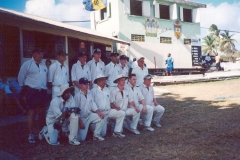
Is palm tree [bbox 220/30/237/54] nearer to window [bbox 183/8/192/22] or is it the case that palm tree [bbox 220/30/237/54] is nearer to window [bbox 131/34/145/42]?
window [bbox 183/8/192/22]

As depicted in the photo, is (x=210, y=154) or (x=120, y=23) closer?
(x=210, y=154)

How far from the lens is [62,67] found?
5.46m

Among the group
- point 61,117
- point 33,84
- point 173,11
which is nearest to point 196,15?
point 173,11

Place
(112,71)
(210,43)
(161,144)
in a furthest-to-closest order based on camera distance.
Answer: (210,43) → (112,71) → (161,144)

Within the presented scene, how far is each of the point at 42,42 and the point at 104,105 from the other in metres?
5.12

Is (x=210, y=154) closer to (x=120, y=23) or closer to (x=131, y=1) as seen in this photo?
(x=120, y=23)

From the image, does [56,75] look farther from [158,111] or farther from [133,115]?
[158,111]

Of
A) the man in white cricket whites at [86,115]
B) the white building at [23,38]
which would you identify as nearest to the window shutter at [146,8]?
the white building at [23,38]

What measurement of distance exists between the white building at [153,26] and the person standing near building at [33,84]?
1125 cm

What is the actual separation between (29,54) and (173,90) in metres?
7.33

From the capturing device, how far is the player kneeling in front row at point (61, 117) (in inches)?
183

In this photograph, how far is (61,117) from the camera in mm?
4742

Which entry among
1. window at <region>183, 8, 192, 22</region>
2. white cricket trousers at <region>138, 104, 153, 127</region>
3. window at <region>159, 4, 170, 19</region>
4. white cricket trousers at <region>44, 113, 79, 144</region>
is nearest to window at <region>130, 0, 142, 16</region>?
window at <region>159, 4, 170, 19</region>

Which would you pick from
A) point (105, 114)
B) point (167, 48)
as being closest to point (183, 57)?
point (167, 48)
